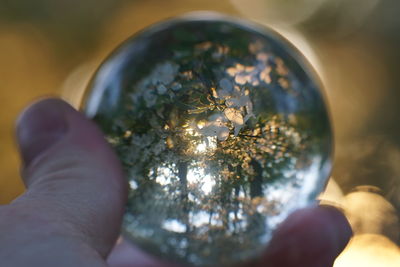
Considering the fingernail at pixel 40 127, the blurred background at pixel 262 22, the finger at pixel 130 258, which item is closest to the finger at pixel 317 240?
the finger at pixel 130 258

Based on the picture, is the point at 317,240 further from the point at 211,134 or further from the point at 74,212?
the point at 74,212

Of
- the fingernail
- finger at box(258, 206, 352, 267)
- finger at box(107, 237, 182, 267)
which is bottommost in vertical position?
finger at box(107, 237, 182, 267)

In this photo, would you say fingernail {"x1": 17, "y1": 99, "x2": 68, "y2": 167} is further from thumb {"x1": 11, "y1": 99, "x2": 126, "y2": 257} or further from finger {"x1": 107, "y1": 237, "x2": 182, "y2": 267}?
finger {"x1": 107, "y1": 237, "x2": 182, "y2": 267}

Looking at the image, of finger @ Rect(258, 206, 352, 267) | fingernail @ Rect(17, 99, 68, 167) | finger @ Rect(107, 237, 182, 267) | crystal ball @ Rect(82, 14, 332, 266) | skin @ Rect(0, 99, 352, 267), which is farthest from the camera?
finger @ Rect(107, 237, 182, 267)

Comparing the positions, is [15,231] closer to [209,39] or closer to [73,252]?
[73,252]

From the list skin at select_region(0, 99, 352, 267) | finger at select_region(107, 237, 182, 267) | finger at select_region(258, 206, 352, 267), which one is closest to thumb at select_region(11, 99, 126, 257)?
skin at select_region(0, 99, 352, 267)

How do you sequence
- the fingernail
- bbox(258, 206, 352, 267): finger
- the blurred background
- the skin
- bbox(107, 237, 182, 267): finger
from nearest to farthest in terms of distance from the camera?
the skin < the fingernail < bbox(258, 206, 352, 267): finger < bbox(107, 237, 182, 267): finger < the blurred background

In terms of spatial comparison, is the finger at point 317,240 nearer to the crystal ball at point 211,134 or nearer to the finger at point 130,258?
the crystal ball at point 211,134
